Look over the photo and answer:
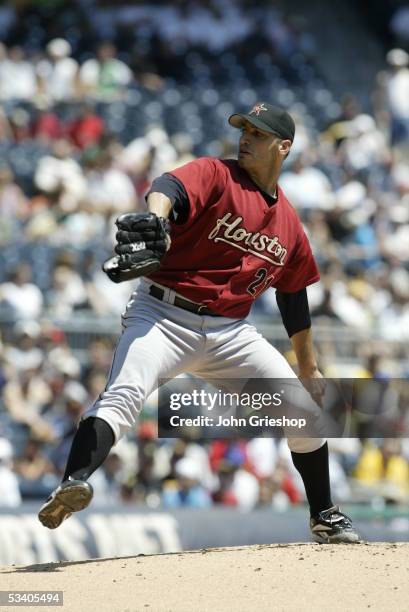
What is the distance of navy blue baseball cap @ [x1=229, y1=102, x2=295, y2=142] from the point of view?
18.3 ft

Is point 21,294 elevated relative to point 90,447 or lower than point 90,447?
elevated

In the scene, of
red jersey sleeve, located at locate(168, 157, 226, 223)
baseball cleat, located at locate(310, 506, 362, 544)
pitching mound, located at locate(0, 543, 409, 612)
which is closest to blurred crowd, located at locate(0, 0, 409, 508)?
baseball cleat, located at locate(310, 506, 362, 544)

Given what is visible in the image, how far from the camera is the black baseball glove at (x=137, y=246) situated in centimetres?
487

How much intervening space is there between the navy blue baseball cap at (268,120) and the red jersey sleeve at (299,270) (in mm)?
518

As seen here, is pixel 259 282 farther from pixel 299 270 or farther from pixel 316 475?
pixel 316 475

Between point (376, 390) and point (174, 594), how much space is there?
5412 mm

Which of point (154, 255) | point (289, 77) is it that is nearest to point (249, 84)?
point (289, 77)

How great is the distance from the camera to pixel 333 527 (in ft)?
20.1

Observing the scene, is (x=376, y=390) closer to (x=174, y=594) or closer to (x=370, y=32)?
(x=174, y=594)

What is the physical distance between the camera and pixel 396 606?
485 centimetres

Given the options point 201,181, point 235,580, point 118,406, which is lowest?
point 235,580

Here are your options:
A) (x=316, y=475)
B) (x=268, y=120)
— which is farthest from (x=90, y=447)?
(x=268, y=120)

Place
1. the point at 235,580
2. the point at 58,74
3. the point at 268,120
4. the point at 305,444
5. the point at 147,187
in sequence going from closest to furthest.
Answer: the point at 235,580, the point at 268,120, the point at 305,444, the point at 147,187, the point at 58,74

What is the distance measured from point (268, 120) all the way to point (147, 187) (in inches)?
262
